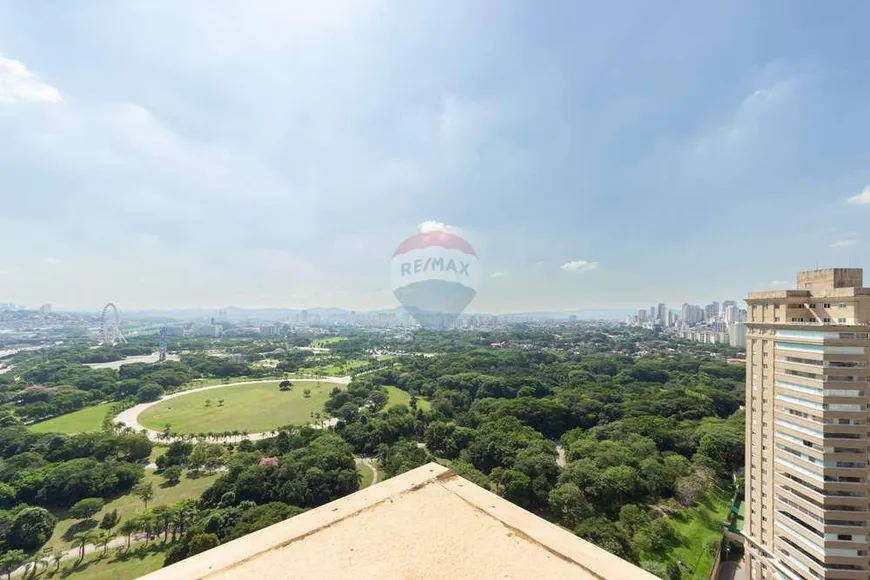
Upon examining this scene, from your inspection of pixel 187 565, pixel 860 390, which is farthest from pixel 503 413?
pixel 187 565

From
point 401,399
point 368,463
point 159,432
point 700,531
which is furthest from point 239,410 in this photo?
point 700,531

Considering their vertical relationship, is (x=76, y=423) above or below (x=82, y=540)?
below

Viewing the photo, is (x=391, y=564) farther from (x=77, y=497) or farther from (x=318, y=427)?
(x=318, y=427)

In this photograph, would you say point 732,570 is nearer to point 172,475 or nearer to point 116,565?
point 116,565

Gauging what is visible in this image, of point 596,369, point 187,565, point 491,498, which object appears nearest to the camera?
point 187,565

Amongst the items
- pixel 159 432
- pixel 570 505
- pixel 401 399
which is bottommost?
pixel 159 432

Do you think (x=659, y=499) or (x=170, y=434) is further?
(x=170, y=434)
